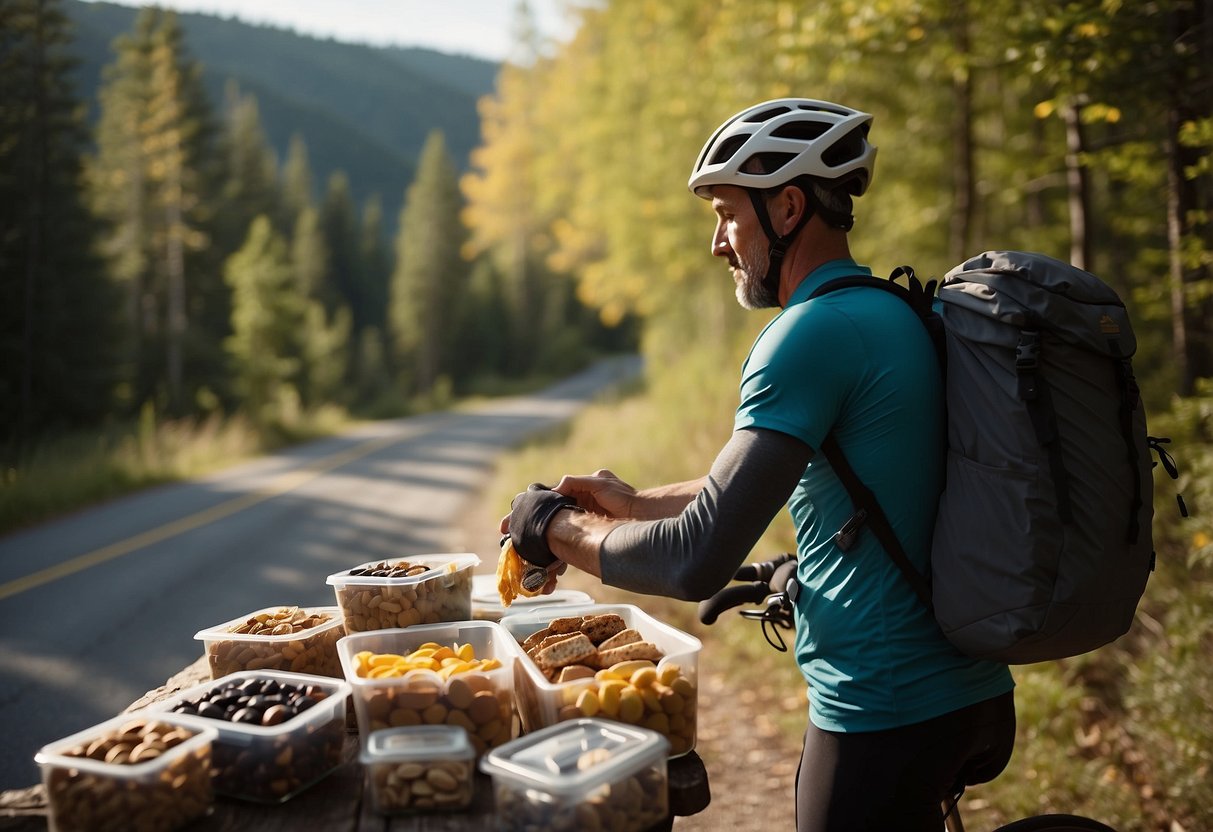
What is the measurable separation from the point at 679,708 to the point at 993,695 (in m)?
0.80

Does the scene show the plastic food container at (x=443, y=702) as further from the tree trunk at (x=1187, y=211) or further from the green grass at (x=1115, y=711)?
the tree trunk at (x=1187, y=211)

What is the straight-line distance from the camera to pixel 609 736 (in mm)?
1848

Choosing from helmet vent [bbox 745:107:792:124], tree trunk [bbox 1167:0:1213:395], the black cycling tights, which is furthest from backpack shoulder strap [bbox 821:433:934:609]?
tree trunk [bbox 1167:0:1213:395]

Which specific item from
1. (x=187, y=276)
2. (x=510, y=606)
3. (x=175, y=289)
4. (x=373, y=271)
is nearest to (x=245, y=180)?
(x=187, y=276)

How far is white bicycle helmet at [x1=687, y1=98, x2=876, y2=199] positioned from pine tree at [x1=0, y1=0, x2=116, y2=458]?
1525 centimetres

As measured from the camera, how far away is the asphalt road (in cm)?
702

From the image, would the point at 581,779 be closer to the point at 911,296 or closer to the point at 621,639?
the point at 621,639

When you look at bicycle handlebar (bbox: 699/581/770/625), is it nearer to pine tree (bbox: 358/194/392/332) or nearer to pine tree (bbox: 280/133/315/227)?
pine tree (bbox: 280/133/315/227)

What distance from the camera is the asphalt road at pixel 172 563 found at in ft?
23.0

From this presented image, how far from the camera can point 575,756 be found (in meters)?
1.78

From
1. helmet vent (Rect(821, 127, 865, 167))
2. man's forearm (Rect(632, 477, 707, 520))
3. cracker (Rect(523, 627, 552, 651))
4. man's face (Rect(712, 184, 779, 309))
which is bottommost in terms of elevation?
cracker (Rect(523, 627, 552, 651))

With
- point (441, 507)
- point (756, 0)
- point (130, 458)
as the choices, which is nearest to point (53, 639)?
point (441, 507)

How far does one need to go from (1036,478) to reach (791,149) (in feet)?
3.36

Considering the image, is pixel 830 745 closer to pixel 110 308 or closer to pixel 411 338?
pixel 110 308
